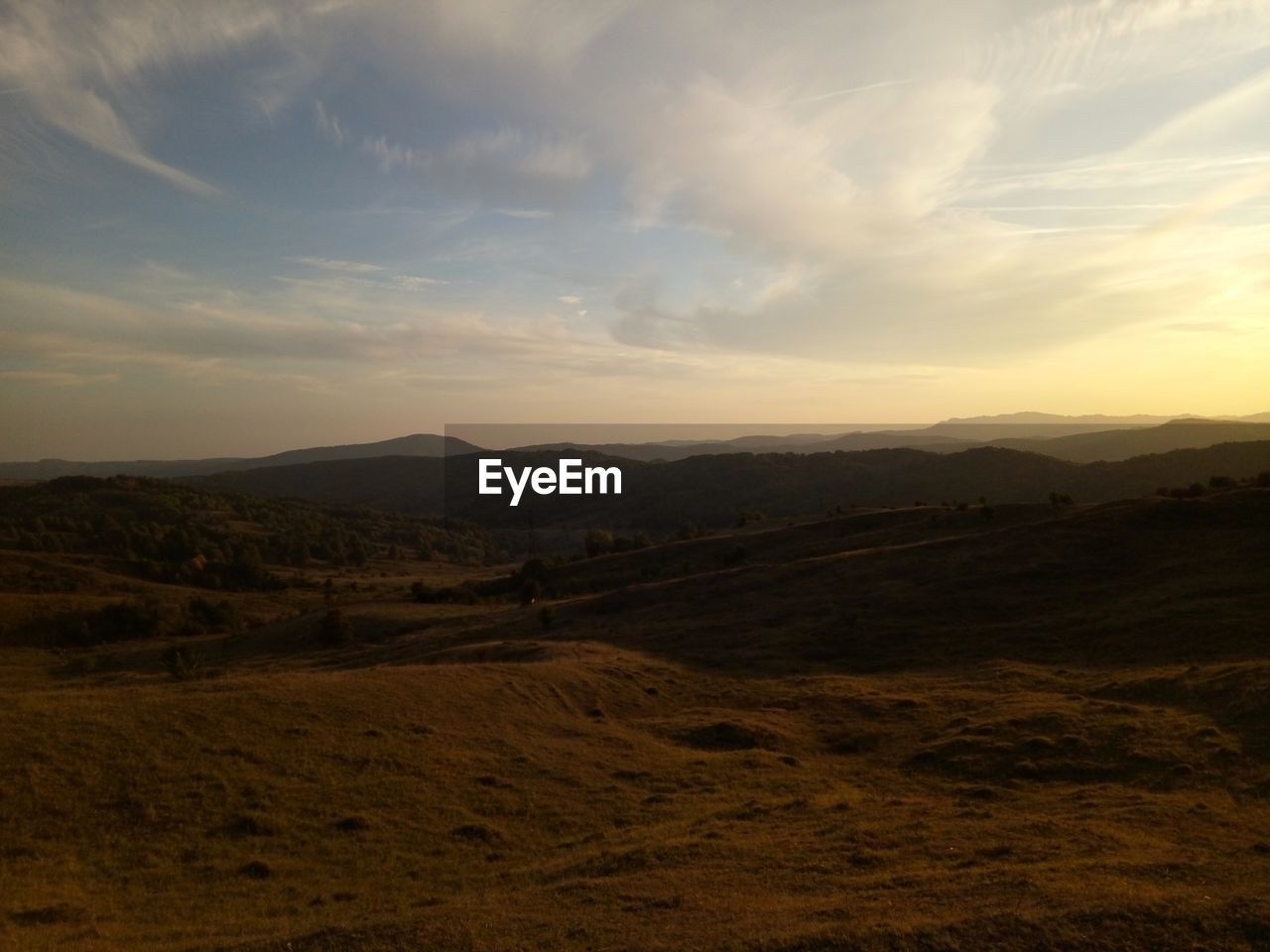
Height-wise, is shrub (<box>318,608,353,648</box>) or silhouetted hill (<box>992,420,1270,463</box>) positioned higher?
silhouetted hill (<box>992,420,1270,463</box>)

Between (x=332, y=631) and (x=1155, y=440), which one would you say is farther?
(x=1155, y=440)

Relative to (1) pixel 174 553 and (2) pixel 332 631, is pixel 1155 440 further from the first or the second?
(1) pixel 174 553

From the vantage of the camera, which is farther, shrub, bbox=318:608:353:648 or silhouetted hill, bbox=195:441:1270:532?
silhouetted hill, bbox=195:441:1270:532

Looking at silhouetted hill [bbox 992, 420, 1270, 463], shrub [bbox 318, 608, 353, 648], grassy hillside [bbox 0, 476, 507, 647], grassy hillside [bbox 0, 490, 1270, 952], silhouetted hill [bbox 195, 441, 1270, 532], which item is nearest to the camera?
grassy hillside [bbox 0, 490, 1270, 952]

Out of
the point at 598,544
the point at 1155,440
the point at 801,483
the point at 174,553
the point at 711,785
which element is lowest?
the point at 174,553

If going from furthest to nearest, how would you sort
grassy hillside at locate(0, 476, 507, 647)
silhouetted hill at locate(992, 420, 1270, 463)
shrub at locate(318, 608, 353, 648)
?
silhouetted hill at locate(992, 420, 1270, 463) → grassy hillside at locate(0, 476, 507, 647) → shrub at locate(318, 608, 353, 648)

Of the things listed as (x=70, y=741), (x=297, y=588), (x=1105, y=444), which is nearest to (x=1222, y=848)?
(x=70, y=741)

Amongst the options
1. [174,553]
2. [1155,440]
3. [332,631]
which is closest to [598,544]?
[332,631]

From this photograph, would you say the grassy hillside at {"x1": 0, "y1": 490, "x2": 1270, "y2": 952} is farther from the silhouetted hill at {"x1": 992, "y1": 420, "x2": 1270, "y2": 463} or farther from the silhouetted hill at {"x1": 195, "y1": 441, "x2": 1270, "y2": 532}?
the silhouetted hill at {"x1": 992, "y1": 420, "x2": 1270, "y2": 463}

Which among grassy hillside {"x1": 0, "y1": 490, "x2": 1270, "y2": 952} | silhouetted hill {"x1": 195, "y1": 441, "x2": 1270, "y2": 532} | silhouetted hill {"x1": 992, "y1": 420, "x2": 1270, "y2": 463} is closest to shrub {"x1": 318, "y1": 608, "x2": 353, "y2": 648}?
grassy hillside {"x1": 0, "y1": 490, "x2": 1270, "y2": 952}
